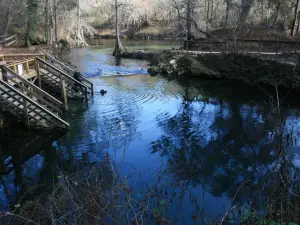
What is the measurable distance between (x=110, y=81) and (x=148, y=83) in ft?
10.1

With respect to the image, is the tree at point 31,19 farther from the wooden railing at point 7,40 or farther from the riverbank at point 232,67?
the riverbank at point 232,67

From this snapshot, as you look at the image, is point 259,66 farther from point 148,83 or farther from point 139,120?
point 139,120

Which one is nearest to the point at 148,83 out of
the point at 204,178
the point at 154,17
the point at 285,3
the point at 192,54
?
the point at 192,54

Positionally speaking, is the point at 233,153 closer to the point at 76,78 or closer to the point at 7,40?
the point at 76,78

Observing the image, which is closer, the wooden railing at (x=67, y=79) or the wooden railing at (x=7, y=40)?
the wooden railing at (x=67, y=79)

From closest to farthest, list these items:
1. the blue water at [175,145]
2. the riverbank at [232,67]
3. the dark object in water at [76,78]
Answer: the blue water at [175,145], the dark object in water at [76,78], the riverbank at [232,67]

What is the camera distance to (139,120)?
14594mm

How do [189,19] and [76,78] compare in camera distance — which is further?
[189,19]

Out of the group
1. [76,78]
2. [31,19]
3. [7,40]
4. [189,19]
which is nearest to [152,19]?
[189,19]

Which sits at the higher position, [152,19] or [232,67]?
[152,19]

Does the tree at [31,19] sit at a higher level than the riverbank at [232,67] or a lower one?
higher

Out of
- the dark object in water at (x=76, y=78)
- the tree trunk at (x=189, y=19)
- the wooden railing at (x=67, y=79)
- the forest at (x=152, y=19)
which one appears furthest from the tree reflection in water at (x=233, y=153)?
the tree trunk at (x=189, y=19)

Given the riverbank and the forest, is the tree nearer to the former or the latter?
the forest

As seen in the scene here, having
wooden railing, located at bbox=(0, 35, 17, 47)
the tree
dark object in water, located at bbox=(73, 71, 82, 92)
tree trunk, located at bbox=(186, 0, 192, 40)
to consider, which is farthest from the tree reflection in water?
wooden railing, located at bbox=(0, 35, 17, 47)
